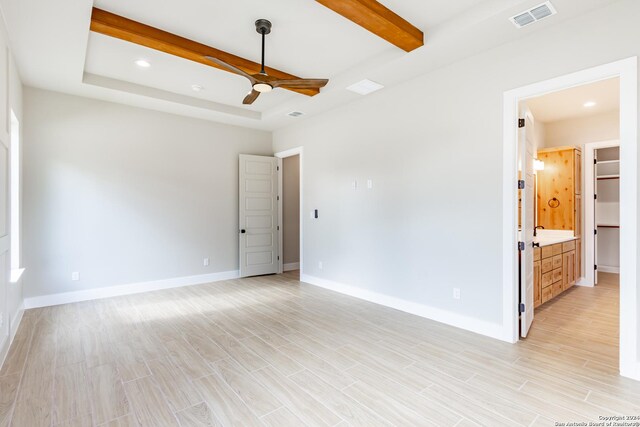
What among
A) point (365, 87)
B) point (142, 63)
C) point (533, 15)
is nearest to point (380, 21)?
point (533, 15)

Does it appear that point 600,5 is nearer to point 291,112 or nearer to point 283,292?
point 291,112

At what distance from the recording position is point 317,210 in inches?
216

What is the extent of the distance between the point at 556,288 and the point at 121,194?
251 inches

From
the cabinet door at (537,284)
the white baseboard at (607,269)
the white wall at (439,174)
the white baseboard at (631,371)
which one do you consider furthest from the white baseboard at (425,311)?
the white baseboard at (607,269)

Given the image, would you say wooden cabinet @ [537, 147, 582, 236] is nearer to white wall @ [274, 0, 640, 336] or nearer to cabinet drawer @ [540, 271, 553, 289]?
cabinet drawer @ [540, 271, 553, 289]


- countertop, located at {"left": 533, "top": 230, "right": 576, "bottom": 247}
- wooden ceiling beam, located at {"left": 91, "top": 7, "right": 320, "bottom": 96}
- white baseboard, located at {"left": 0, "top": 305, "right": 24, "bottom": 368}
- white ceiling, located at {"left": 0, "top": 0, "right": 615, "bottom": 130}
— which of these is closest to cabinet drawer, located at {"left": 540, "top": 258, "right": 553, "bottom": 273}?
countertop, located at {"left": 533, "top": 230, "right": 576, "bottom": 247}

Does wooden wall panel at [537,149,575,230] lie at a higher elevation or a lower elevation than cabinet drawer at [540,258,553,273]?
higher

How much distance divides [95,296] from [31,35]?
330cm

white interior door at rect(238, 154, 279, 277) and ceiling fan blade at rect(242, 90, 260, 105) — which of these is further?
white interior door at rect(238, 154, 279, 277)

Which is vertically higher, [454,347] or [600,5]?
[600,5]

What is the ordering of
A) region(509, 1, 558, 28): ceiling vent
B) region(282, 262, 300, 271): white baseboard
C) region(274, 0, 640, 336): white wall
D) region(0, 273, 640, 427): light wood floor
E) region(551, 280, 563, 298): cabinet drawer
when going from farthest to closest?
region(282, 262, 300, 271): white baseboard → region(551, 280, 563, 298): cabinet drawer → region(274, 0, 640, 336): white wall → region(509, 1, 558, 28): ceiling vent → region(0, 273, 640, 427): light wood floor

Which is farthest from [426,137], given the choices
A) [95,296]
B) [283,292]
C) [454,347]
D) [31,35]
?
[95,296]

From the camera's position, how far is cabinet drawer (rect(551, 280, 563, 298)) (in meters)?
4.47

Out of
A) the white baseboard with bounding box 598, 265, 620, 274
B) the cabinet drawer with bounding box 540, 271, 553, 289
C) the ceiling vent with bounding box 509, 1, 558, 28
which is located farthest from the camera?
the white baseboard with bounding box 598, 265, 620, 274
